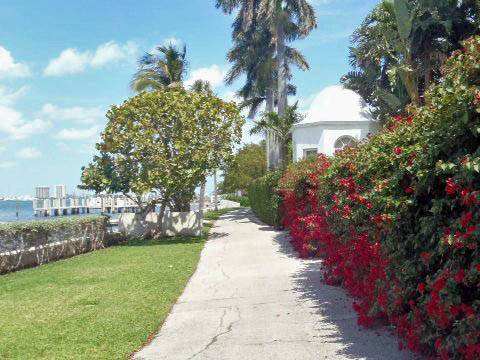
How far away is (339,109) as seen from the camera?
26172mm

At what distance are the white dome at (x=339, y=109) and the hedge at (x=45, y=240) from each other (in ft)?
42.7

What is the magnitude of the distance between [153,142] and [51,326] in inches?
539

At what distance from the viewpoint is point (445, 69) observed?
445 centimetres

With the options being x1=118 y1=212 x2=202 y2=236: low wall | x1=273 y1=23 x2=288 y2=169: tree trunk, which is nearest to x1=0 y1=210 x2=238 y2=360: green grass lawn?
x1=118 y1=212 x2=202 y2=236: low wall

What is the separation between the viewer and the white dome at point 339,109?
25797mm

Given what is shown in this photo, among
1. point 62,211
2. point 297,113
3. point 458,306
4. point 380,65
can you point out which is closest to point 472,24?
point 380,65

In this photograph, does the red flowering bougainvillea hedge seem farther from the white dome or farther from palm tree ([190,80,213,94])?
palm tree ([190,80,213,94])

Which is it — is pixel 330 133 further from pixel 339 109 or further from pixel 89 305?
pixel 89 305

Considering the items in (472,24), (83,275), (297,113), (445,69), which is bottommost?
(83,275)

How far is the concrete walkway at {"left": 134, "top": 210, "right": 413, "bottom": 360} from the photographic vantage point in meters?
5.64

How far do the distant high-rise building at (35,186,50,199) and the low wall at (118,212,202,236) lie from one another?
6635cm

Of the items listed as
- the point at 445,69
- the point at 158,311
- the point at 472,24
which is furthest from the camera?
the point at 472,24

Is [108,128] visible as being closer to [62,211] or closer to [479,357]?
[479,357]

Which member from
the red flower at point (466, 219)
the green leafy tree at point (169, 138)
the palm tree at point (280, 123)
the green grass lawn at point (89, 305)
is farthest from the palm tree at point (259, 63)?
the red flower at point (466, 219)
